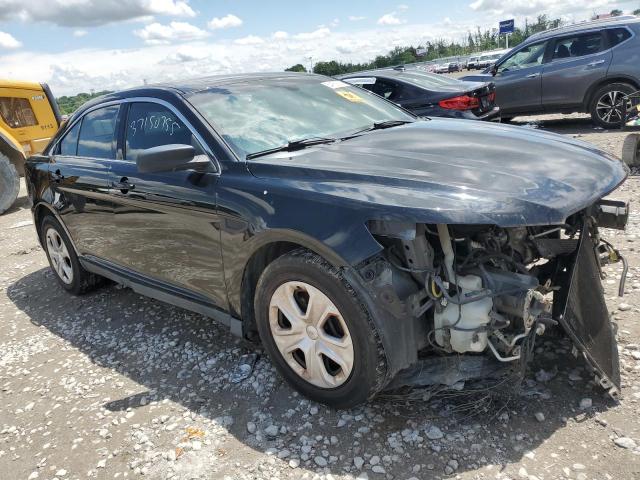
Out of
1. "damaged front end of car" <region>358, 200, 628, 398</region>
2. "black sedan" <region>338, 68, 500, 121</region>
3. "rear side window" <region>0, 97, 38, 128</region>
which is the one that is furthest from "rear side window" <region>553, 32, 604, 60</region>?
"rear side window" <region>0, 97, 38, 128</region>

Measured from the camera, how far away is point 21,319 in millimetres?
4805

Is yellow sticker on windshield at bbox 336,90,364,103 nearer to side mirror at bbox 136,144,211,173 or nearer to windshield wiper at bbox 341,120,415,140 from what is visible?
windshield wiper at bbox 341,120,415,140

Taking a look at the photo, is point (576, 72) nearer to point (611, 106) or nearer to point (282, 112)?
point (611, 106)

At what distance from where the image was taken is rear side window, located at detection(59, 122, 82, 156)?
462cm

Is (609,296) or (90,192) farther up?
(90,192)

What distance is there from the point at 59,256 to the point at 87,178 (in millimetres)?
1259

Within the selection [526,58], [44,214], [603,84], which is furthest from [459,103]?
[44,214]

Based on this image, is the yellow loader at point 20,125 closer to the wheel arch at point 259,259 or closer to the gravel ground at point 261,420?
the gravel ground at point 261,420

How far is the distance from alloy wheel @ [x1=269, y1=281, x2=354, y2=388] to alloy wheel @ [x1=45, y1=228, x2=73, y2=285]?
9.43 ft

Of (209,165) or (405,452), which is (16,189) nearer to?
(209,165)

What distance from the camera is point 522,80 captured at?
33.8 ft

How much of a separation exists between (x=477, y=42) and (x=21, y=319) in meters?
103

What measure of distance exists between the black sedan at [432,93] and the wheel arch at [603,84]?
2028mm

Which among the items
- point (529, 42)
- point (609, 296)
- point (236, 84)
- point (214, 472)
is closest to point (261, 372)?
point (214, 472)
